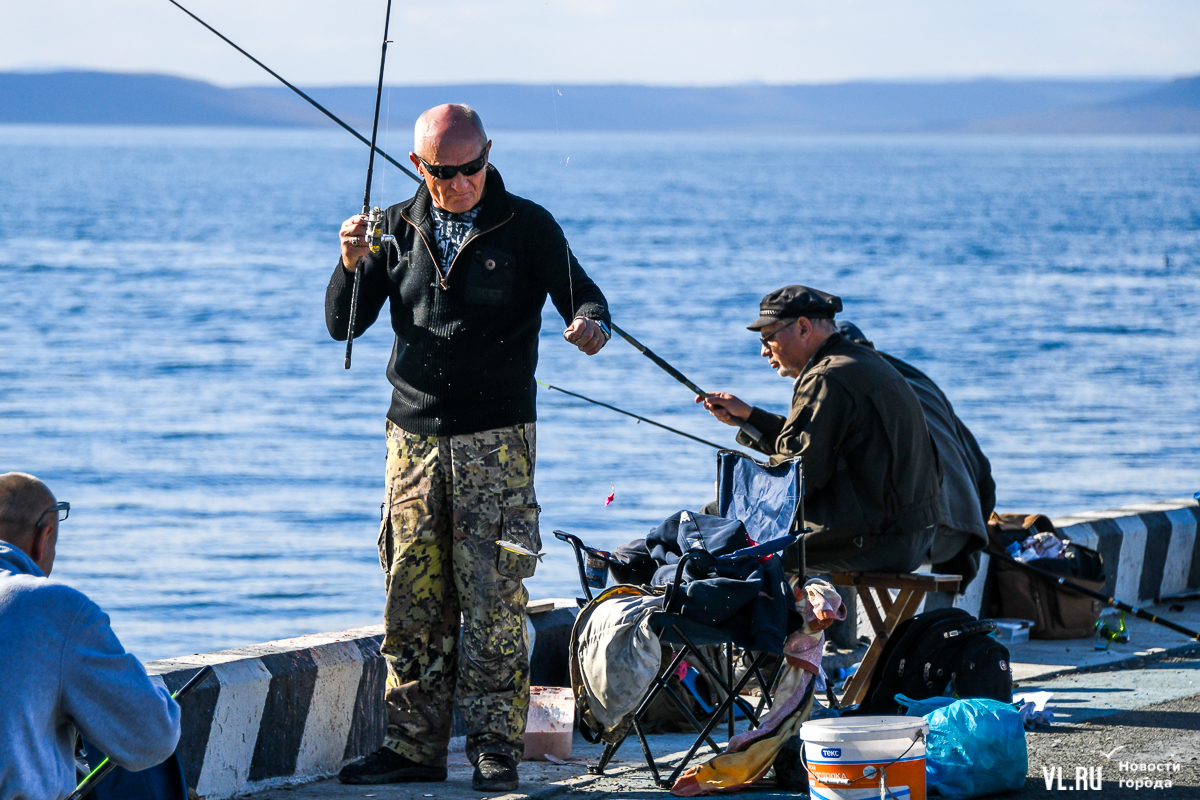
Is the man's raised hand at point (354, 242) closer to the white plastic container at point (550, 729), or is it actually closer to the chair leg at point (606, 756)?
the white plastic container at point (550, 729)

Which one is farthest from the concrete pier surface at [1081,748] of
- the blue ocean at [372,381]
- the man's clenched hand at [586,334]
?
the blue ocean at [372,381]

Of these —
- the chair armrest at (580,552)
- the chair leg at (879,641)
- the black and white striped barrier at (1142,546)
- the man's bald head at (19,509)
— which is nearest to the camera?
the man's bald head at (19,509)

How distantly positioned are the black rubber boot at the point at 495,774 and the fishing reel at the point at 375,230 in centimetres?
155

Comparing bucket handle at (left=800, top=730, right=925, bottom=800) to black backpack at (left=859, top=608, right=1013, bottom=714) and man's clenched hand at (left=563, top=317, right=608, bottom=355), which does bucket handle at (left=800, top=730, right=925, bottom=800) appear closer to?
black backpack at (left=859, top=608, right=1013, bottom=714)

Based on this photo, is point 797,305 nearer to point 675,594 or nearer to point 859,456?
point 859,456

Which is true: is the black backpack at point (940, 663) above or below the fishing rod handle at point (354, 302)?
below

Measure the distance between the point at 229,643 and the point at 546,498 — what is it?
4.44 metres

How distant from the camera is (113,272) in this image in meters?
39.8

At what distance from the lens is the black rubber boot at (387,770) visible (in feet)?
15.5

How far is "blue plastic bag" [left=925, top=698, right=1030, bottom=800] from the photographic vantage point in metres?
4.53

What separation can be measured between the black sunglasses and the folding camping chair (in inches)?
44.6

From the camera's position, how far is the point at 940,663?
5.34 m

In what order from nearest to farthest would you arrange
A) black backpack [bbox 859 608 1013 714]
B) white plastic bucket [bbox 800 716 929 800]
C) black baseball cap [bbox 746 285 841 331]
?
white plastic bucket [bbox 800 716 929 800] → black backpack [bbox 859 608 1013 714] → black baseball cap [bbox 746 285 841 331]

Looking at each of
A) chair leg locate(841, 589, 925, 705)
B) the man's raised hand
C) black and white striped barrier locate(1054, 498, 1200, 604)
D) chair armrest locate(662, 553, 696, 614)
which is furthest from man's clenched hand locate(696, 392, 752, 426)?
black and white striped barrier locate(1054, 498, 1200, 604)
